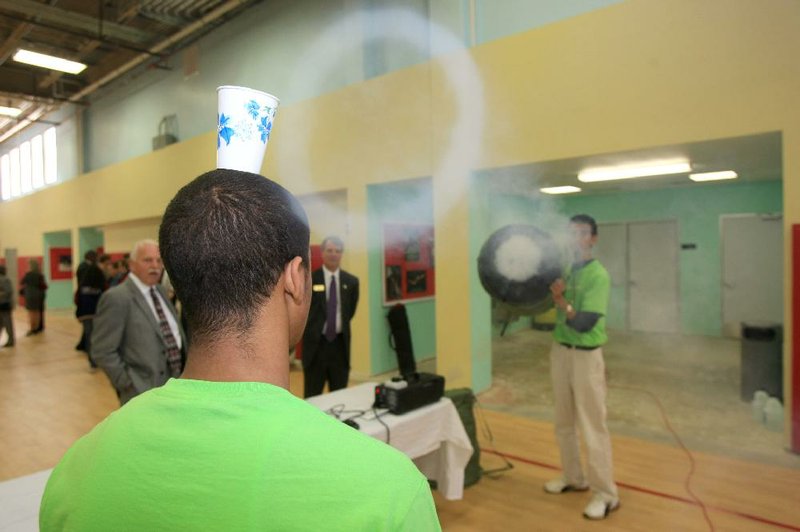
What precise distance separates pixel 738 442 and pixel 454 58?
160 inches

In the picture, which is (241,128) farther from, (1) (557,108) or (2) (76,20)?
(2) (76,20)

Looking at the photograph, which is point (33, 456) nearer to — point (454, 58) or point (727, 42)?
point (454, 58)

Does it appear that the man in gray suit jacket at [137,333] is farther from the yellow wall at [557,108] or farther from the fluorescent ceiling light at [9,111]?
the fluorescent ceiling light at [9,111]

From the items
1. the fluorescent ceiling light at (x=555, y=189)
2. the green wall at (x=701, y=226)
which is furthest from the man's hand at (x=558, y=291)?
the green wall at (x=701, y=226)

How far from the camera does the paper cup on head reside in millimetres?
791

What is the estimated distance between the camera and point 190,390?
54cm

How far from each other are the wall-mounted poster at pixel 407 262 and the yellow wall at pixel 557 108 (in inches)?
14.6

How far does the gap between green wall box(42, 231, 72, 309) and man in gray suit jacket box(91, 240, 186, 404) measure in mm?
12348

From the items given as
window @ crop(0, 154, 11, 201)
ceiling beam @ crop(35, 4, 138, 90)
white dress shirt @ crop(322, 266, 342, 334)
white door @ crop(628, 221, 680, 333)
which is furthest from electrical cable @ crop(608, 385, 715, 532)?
window @ crop(0, 154, 11, 201)

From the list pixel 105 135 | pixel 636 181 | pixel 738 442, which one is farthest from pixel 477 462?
pixel 105 135

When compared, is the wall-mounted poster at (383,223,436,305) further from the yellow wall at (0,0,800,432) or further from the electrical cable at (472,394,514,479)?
the electrical cable at (472,394,514,479)

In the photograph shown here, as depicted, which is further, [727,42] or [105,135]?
[105,135]

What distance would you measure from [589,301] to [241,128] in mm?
2326

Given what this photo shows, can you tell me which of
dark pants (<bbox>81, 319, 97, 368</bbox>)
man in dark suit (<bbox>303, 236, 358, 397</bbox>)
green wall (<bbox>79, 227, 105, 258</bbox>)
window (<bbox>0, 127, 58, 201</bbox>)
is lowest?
dark pants (<bbox>81, 319, 97, 368</bbox>)
